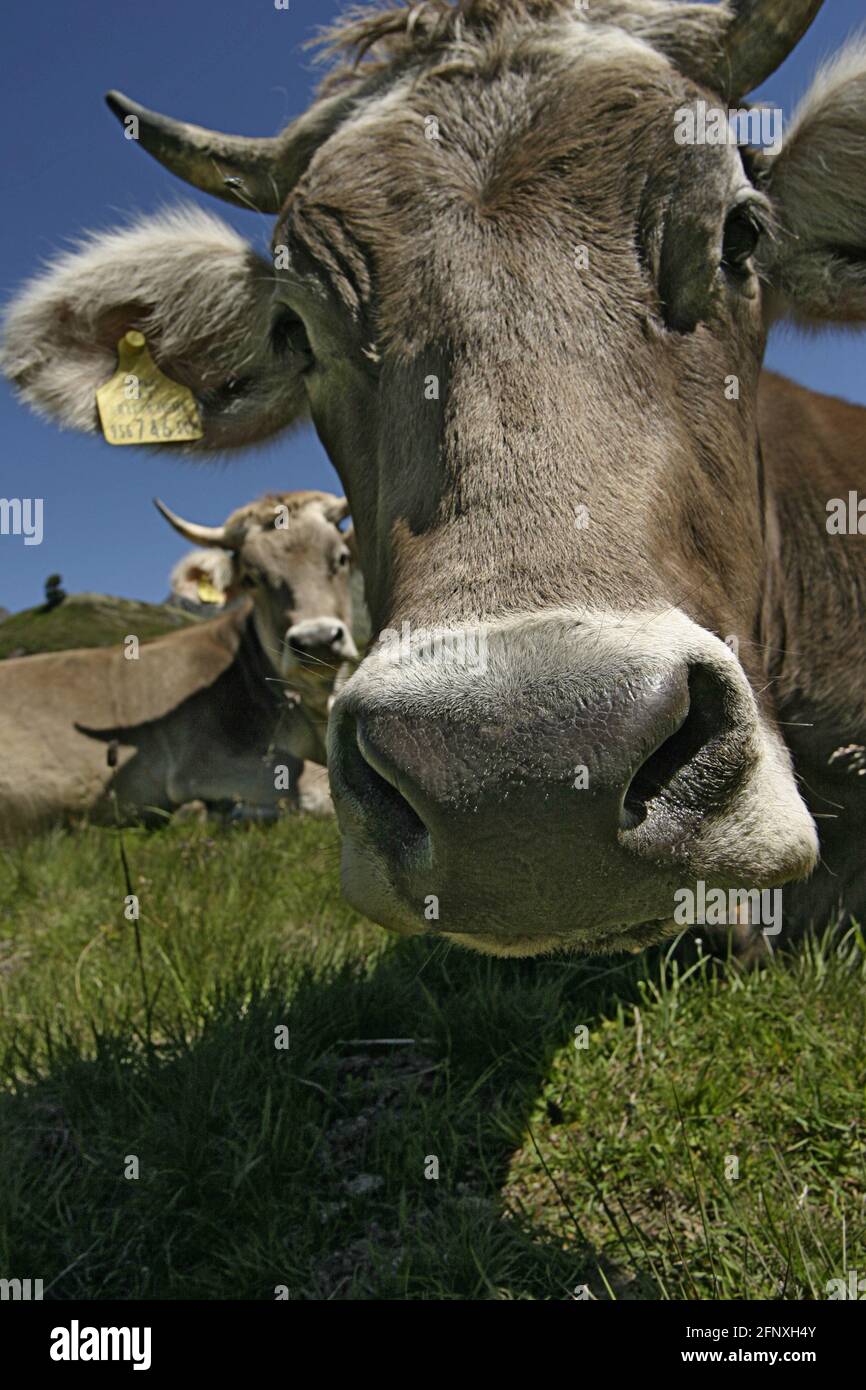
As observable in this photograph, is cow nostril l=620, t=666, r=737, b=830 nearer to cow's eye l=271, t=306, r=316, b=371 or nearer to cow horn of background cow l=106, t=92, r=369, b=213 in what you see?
cow's eye l=271, t=306, r=316, b=371

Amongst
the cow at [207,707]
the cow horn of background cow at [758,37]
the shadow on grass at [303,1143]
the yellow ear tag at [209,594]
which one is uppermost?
the cow horn of background cow at [758,37]

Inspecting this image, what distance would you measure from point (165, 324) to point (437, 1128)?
327 cm

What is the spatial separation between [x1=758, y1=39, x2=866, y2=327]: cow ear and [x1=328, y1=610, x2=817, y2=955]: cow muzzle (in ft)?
6.74

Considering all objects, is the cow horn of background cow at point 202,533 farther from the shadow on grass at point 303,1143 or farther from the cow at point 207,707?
the shadow on grass at point 303,1143

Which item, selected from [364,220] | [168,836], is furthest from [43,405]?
[168,836]

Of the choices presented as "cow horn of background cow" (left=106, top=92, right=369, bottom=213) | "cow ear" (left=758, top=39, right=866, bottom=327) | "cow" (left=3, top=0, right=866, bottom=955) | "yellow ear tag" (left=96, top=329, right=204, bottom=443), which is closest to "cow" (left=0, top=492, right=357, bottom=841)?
"yellow ear tag" (left=96, top=329, right=204, bottom=443)

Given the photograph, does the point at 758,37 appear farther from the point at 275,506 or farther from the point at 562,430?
the point at 275,506

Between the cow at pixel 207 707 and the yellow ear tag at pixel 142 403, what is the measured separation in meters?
4.45

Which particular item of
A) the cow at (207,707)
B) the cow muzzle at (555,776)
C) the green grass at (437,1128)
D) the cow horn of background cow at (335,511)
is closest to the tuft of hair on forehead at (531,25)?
the cow muzzle at (555,776)

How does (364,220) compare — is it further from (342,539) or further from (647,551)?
(342,539)

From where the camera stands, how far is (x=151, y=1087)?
10.8 ft

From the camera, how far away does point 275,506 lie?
1006cm

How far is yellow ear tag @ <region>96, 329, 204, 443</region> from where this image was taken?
4453 millimetres

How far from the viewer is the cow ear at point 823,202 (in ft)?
10.8
